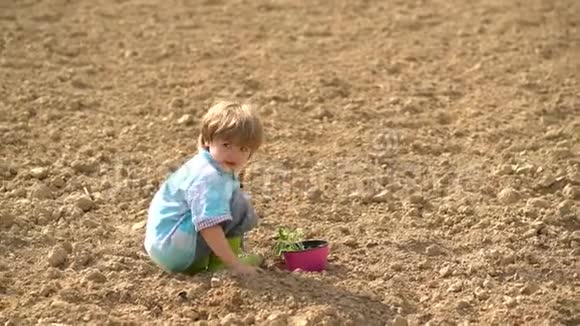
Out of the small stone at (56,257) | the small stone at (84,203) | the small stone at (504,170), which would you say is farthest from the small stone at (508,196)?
the small stone at (56,257)

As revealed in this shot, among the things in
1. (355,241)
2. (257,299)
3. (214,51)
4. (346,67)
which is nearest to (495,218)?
(355,241)

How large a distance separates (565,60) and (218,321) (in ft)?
13.8

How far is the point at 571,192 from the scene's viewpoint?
4906 millimetres

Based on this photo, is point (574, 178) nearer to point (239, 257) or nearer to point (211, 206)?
point (239, 257)

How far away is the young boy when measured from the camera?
387 cm

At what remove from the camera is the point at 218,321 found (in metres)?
3.63

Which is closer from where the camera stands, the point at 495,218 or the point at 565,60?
the point at 495,218

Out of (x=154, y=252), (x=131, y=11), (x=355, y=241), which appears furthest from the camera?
(x=131, y=11)

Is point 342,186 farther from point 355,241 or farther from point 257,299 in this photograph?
point 257,299

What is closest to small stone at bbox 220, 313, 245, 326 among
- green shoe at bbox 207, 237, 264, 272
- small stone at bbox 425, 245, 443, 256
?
green shoe at bbox 207, 237, 264, 272

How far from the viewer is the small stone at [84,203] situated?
4773 mm

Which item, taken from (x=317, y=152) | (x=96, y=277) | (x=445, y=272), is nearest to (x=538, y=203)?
(x=445, y=272)

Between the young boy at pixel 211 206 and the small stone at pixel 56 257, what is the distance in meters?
0.36

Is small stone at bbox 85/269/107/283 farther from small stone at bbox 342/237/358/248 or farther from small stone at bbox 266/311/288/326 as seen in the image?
small stone at bbox 342/237/358/248
